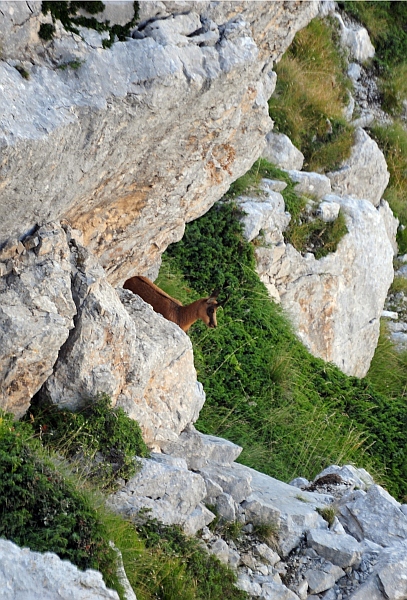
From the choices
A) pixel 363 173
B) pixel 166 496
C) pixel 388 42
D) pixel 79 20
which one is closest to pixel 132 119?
pixel 79 20

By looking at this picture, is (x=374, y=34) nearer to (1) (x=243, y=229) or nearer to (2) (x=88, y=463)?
(1) (x=243, y=229)

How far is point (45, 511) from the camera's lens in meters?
4.29

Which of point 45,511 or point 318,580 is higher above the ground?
point 318,580

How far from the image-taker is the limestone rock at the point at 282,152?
12805 millimetres

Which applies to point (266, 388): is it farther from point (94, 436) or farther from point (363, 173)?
point (363, 173)

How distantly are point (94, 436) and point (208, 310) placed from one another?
13.0 feet

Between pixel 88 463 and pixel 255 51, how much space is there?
330cm

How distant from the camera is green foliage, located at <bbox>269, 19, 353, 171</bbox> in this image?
44.6ft

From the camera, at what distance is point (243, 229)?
428 inches

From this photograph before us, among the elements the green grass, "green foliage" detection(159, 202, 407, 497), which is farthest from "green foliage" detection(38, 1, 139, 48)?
the green grass

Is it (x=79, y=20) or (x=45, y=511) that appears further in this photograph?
(x=79, y=20)

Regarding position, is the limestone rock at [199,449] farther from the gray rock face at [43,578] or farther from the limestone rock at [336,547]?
the gray rock face at [43,578]

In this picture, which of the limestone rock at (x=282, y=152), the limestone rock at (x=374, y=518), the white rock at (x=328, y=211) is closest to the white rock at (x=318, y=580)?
the limestone rock at (x=374, y=518)

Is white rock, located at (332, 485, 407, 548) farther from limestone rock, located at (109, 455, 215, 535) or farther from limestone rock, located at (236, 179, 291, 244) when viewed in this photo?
limestone rock, located at (236, 179, 291, 244)
